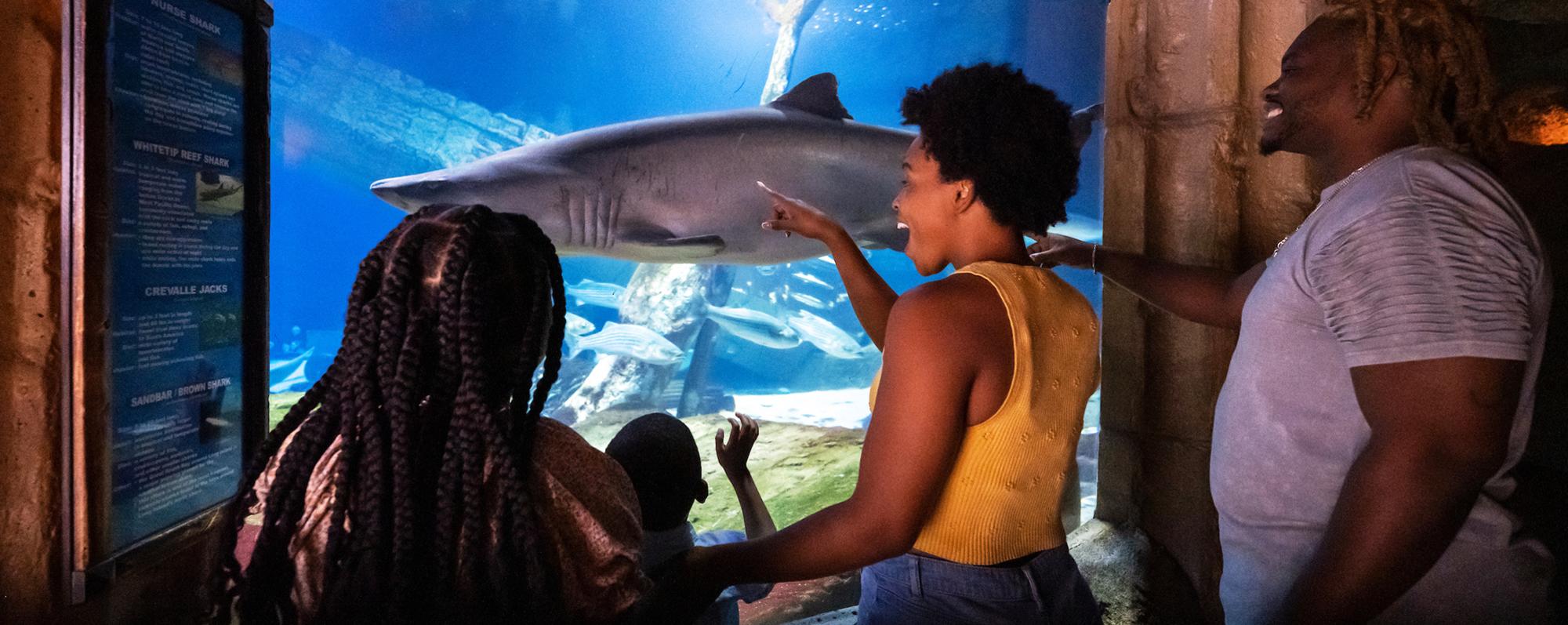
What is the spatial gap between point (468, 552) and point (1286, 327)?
1428mm

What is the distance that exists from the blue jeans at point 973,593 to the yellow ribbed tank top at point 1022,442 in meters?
0.03

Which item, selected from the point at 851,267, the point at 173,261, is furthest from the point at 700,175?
the point at 173,261

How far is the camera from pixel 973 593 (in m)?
1.36

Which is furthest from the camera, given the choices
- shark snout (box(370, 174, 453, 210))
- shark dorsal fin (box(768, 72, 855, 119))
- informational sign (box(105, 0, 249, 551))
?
shark dorsal fin (box(768, 72, 855, 119))

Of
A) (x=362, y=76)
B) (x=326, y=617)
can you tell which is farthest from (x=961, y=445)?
(x=362, y=76)

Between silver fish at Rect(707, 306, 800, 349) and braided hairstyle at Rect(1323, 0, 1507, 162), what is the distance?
1663cm

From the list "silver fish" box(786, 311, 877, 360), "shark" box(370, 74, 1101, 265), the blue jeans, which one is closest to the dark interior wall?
"shark" box(370, 74, 1101, 265)

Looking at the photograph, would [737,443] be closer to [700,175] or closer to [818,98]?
[700,175]

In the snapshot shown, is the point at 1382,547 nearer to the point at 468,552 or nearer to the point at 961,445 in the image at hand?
the point at 961,445

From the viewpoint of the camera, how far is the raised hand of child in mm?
1887

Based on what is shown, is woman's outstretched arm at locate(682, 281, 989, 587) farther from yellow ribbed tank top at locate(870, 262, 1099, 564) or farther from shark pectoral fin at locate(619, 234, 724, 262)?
shark pectoral fin at locate(619, 234, 724, 262)

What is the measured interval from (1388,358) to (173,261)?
2563mm

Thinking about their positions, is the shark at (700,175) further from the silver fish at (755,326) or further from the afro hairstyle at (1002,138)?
the silver fish at (755,326)

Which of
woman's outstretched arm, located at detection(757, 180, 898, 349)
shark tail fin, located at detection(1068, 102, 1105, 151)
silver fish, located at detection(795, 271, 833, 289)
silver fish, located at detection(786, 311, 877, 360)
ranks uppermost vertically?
silver fish, located at detection(795, 271, 833, 289)
